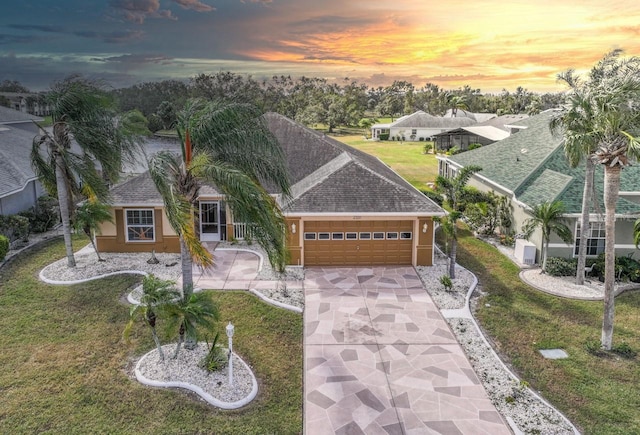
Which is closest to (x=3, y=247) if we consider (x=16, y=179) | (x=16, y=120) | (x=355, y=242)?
(x=16, y=179)

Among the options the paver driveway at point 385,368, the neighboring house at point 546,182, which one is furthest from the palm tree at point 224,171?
the neighboring house at point 546,182

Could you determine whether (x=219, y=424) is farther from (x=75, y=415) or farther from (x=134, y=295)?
(x=134, y=295)

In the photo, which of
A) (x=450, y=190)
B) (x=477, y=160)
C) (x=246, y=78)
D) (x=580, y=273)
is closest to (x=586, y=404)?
(x=580, y=273)

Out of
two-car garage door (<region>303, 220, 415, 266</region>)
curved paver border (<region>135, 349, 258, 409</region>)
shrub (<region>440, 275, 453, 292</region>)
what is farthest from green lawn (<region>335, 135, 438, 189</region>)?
curved paver border (<region>135, 349, 258, 409</region>)

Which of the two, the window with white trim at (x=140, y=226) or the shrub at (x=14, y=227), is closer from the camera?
the window with white trim at (x=140, y=226)

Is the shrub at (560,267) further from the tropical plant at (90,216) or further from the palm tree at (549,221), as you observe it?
the tropical plant at (90,216)

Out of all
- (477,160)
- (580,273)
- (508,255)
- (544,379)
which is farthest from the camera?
(477,160)
